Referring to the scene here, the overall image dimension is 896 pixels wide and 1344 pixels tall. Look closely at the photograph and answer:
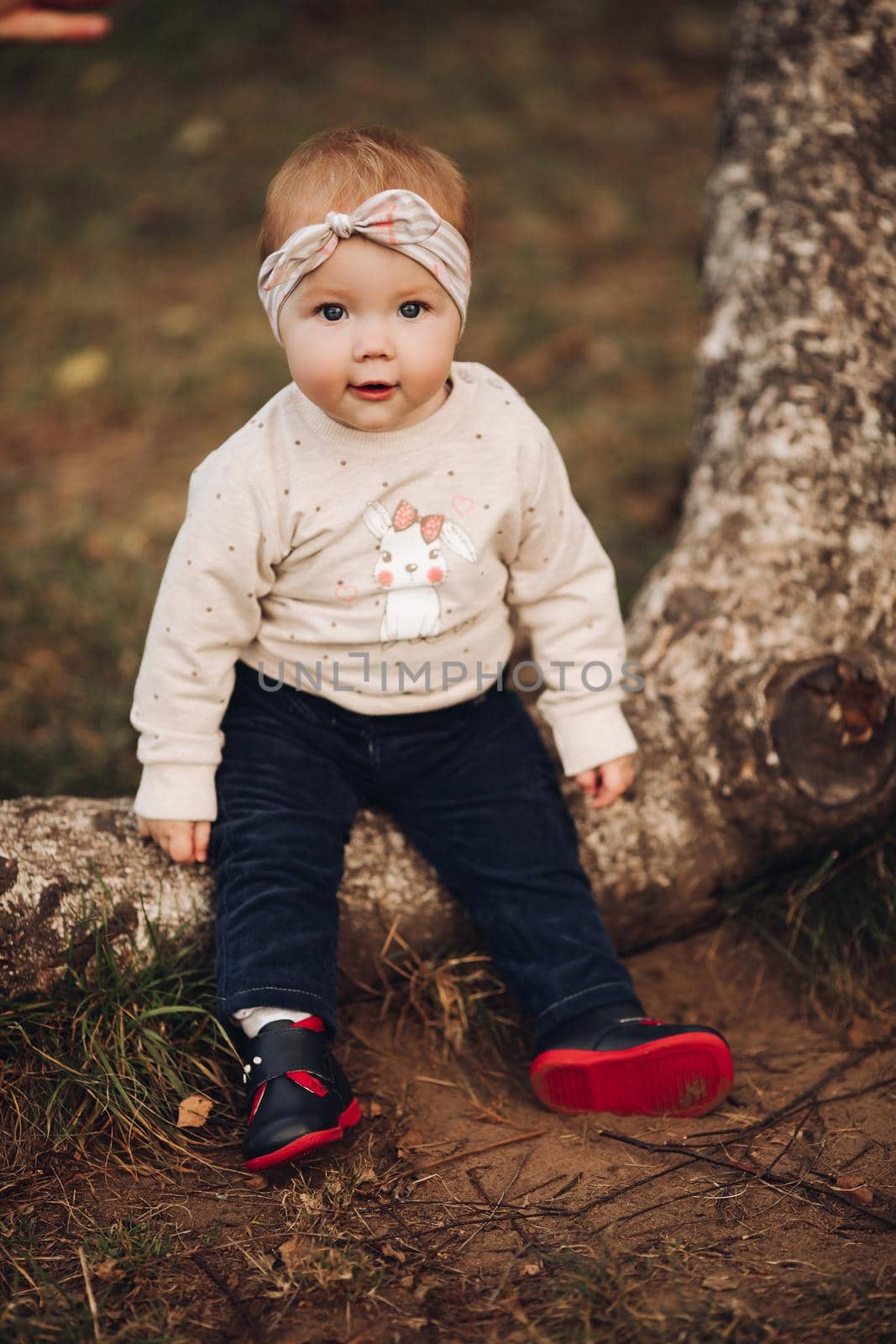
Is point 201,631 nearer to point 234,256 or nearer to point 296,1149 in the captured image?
point 296,1149

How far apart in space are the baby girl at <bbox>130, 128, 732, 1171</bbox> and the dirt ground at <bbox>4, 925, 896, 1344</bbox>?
0.35 ft

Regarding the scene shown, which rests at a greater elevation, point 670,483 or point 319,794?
point 670,483

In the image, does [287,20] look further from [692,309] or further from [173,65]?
[692,309]

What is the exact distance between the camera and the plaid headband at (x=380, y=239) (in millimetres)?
1885

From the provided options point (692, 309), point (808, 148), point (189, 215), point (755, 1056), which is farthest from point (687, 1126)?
point (189, 215)

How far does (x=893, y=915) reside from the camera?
2494 millimetres

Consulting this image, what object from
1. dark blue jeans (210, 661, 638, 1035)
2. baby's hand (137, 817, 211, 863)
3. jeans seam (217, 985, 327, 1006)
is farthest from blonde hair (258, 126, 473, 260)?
jeans seam (217, 985, 327, 1006)

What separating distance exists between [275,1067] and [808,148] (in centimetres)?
249

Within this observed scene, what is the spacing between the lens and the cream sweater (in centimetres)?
212

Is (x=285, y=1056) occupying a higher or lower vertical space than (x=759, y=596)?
lower

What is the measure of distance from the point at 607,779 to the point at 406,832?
42 cm

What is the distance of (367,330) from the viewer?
194cm

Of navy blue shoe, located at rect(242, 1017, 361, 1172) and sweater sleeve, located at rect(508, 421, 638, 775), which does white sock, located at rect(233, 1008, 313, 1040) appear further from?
sweater sleeve, located at rect(508, 421, 638, 775)

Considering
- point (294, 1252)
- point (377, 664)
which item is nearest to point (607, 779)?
point (377, 664)
